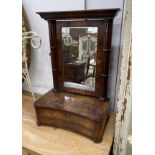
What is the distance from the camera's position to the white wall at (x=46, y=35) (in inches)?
35.6

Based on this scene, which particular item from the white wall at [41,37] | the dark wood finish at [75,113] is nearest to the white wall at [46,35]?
the white wall at [41,37]

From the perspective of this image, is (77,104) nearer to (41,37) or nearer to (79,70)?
(79,70)

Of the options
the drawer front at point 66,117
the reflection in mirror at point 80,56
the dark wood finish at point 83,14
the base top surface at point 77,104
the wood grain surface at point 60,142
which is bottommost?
the wood grain surface at point 60,142

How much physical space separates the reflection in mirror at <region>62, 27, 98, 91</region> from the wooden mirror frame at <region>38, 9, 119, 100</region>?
0.08ft

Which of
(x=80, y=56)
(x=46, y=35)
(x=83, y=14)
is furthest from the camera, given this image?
(x=46, y=35)

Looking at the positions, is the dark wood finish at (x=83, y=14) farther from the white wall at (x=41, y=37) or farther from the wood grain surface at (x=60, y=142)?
the wood grain surface at (x=60, y=142)

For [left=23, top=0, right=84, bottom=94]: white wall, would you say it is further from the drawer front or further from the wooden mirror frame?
the drawer front

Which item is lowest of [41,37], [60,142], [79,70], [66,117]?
[60,142]

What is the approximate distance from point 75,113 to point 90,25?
0.48 m

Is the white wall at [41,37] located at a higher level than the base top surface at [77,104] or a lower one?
higher

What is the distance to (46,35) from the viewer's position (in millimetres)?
1141

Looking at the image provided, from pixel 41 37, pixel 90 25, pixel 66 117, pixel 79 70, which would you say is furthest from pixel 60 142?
pixel 41 37
